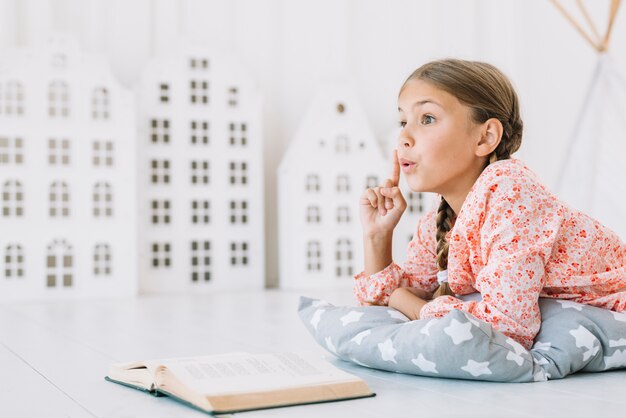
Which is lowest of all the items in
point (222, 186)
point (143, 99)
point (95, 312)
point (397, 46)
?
point (95, 312)

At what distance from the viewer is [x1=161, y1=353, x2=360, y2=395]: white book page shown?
897mm

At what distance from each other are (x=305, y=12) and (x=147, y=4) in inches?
23.5

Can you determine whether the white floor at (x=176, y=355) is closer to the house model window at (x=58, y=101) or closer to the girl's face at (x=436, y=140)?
the girl's face at (x=436, y=140)

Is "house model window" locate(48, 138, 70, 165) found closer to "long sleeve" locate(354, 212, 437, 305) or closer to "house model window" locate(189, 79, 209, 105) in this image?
"house model window" locate(189, 79, 209, 105)

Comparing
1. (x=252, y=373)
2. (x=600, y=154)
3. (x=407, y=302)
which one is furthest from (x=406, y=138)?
(x=600, y=154)

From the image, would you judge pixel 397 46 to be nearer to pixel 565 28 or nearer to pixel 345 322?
pixel 565 28

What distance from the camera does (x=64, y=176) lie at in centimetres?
251

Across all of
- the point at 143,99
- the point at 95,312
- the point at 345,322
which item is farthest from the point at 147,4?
the point at 345,322

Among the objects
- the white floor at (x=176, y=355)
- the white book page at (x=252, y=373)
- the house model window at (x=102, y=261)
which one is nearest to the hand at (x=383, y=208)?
the white floor at (x=176, y=355)

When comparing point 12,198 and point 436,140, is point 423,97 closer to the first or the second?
point 436,140

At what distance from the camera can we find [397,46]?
3086 millimetres

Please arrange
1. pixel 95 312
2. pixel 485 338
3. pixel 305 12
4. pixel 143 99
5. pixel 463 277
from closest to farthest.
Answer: pixel 485 338 < pixel 463 277 < pixel 95 312 < pixel 143 99 < pixel 305 12

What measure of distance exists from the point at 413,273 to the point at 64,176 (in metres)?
1.50

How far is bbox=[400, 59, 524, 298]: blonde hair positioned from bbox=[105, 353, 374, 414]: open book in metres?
0.46
